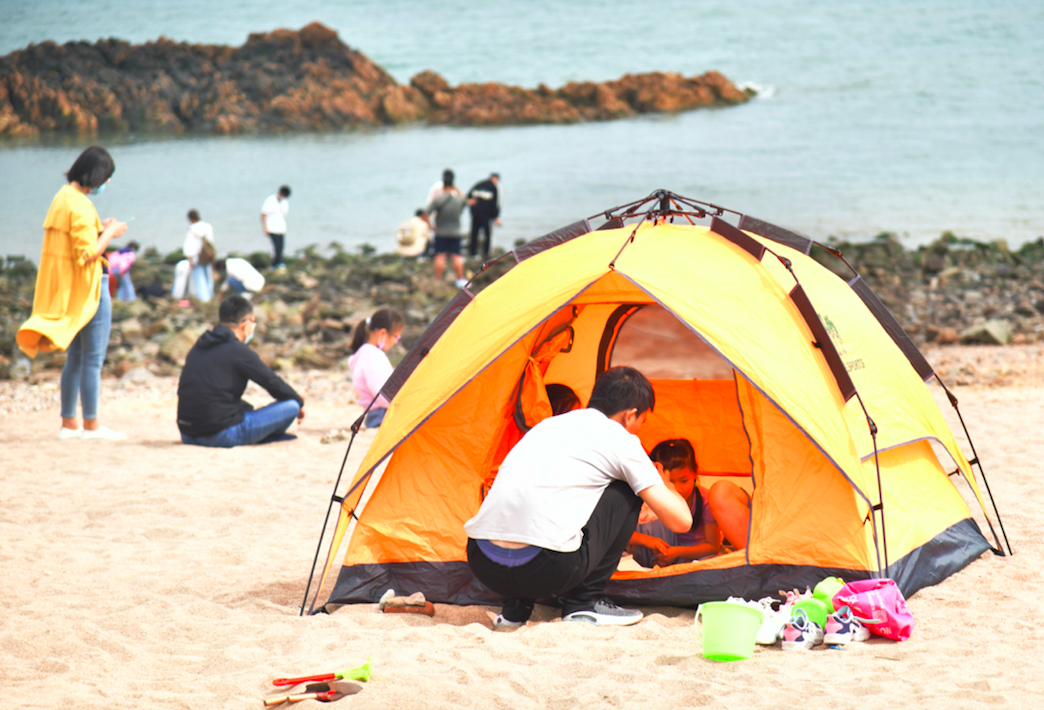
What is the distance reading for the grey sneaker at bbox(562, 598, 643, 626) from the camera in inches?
152

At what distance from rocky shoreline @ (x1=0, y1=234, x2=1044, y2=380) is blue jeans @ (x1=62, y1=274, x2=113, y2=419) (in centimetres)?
389

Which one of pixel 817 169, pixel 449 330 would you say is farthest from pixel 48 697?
pixel 817 169

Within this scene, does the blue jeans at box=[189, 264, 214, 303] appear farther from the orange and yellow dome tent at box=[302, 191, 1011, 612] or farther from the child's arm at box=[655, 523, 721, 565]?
the child's arm at box=[655, 523, 721, 565]

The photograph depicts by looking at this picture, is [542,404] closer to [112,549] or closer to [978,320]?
[112,549]

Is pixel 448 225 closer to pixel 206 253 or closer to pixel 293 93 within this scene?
pixel 206 253

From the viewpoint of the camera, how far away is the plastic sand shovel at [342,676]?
318 cm

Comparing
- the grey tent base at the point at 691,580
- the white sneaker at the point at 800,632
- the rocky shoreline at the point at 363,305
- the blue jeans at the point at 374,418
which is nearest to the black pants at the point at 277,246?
the rocky shoreline at the point at 363,305

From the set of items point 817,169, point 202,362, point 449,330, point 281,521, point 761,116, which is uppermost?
point 761,116

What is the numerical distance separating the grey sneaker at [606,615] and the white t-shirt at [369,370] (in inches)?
142

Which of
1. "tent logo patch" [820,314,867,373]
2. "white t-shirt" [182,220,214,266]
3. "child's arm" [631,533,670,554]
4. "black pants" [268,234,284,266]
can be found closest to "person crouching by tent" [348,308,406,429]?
"child's arm" [631,533,670,554]

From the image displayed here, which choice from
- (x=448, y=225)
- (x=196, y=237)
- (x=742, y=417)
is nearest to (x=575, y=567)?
(x=742, y=417)

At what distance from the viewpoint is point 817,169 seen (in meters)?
45.7

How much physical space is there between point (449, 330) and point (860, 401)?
1.98 meters

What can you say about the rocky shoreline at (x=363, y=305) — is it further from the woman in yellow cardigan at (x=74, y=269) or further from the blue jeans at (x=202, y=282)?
the woman in yellow cardigan at (x=74, y=269)
